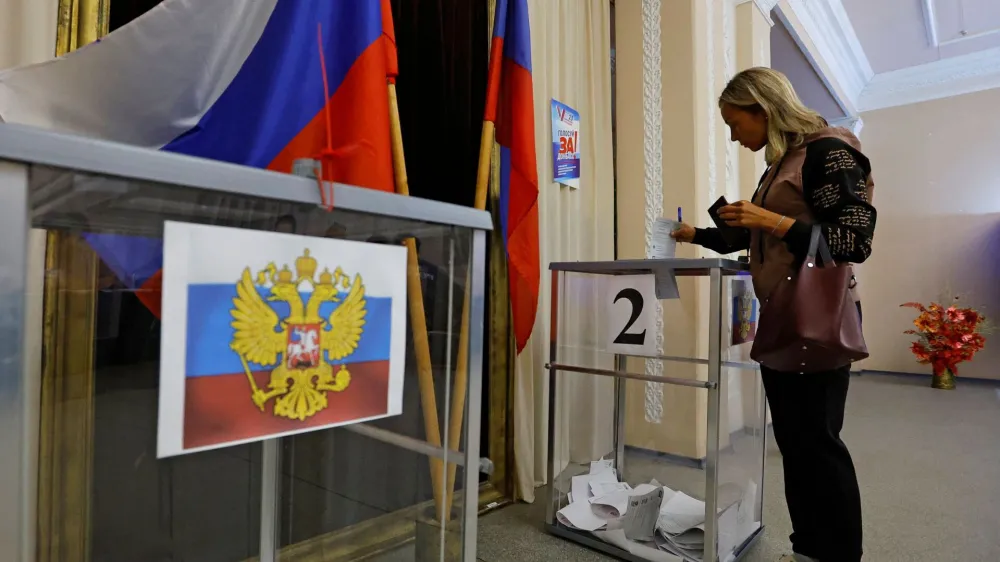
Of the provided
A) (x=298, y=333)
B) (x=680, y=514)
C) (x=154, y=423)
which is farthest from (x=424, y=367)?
(x=680, y=514)

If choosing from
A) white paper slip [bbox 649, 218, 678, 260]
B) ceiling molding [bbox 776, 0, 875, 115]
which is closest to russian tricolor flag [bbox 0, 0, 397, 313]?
white paper slip [bbox 649, 218, 678, 260]

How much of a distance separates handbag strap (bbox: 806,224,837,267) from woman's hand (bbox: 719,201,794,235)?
6 centimetres

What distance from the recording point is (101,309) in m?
0.72

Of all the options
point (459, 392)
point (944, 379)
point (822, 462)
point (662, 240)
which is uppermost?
point (662, 240)

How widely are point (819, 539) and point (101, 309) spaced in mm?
1508

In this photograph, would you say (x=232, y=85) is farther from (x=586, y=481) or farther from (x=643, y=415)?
(x=643, y=415)

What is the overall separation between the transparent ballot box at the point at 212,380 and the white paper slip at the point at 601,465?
47.2 inches

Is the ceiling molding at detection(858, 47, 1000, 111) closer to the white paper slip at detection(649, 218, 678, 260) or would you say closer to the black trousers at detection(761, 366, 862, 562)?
the white paper slip at detection(649, 218, 678, 260)

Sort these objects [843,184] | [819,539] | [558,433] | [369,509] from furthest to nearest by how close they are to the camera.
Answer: [558,433], [819,539], [843,184], [369,509]

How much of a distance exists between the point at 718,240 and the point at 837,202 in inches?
18.1

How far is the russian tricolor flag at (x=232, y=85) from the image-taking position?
2.85 feet

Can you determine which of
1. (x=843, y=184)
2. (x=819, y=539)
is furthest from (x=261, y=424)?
(x=819, y=539)

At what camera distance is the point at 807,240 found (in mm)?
1227

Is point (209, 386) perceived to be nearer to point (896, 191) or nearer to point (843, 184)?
point (843, 184)
